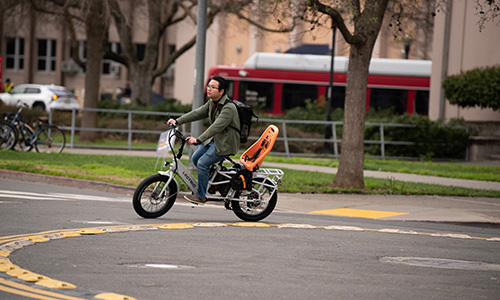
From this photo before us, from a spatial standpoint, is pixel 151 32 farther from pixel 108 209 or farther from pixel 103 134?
pixel 108 209

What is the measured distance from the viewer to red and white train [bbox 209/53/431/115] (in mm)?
33000

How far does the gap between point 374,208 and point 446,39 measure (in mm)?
19925

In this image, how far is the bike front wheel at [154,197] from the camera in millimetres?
10537

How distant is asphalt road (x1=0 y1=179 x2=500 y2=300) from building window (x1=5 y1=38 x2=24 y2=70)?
49.6 metres

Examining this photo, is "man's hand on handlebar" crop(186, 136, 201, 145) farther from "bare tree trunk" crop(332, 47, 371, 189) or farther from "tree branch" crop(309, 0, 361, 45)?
"bare tree trunk" crop(332, 47, 371, 189)

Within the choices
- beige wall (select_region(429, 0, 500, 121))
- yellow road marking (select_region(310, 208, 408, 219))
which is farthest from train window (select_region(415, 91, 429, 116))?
yellow road marking (select_region(310, 208, 408, 219))

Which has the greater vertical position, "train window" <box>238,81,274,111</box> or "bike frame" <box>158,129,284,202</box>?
"train window" <box>238,81,274,111</box>

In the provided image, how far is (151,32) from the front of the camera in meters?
33.7

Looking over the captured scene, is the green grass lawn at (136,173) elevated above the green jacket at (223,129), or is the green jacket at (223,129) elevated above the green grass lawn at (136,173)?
the green jacket at (223,129)

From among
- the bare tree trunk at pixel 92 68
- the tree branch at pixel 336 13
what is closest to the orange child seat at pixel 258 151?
the tree branch at pixel 336 13

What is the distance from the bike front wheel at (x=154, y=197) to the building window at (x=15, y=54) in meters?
51.4

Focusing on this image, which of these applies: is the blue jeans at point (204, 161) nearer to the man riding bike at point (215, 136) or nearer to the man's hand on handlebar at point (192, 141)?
the man riding bike at point (215, 136)

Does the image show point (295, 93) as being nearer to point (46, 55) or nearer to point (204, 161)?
point (204, 161)

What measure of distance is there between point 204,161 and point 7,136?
12136mm
